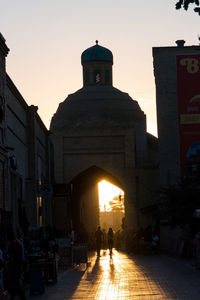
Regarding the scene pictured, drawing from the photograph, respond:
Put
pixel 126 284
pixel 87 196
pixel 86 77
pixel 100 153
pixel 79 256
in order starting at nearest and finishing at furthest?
pixel 126 284, pixel 79 256, pixel 100 153, pixel 86 77, pixel 87 196

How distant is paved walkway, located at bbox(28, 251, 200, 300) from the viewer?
1590 centimetres

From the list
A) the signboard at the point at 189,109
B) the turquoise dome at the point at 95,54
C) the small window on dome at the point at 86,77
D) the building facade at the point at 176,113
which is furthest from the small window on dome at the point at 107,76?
the signboard at the point at 189,109

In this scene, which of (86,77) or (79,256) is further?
(86,77)

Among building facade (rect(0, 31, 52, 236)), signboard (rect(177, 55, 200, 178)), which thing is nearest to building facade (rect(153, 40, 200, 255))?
signboard (rect(177, 55, 200, 178))

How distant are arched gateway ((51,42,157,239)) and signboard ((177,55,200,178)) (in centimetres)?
751

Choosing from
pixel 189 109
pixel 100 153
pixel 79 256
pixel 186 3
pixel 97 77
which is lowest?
pixel 79 256

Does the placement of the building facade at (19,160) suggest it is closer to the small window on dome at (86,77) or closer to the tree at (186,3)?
the tree at (186,3)

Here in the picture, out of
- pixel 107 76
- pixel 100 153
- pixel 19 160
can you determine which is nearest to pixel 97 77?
pixel 107 76

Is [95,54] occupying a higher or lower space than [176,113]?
higher

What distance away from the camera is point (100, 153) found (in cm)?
5131

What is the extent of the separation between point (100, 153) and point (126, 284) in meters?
32.8

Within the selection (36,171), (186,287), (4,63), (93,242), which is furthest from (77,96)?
(186,287)

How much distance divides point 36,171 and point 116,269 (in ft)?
36.2

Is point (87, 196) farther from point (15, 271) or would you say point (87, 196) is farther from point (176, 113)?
point (15, 271)
